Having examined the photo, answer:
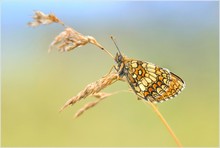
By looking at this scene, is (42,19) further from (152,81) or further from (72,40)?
(152,81)

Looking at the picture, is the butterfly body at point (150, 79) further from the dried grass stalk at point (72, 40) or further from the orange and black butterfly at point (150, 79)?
the dried grass stalk at point (72, 40)

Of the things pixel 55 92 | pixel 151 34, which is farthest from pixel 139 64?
pixel 151 34

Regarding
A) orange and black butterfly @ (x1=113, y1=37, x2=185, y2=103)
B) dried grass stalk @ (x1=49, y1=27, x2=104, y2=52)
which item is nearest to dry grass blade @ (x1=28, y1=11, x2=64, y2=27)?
dried grass stalk @ (x1=49, y1=27, x2=104, y2=52)

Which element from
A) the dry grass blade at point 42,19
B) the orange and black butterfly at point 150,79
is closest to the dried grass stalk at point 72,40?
the dry grass blade at point 42,19

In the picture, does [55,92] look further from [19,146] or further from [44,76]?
[19,146]

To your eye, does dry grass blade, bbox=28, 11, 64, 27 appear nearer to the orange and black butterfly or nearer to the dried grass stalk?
the dried grass stalk

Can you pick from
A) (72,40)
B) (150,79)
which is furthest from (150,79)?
(72,40)

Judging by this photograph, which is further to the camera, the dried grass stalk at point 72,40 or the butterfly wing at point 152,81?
the butterfly wing at point 152,81
